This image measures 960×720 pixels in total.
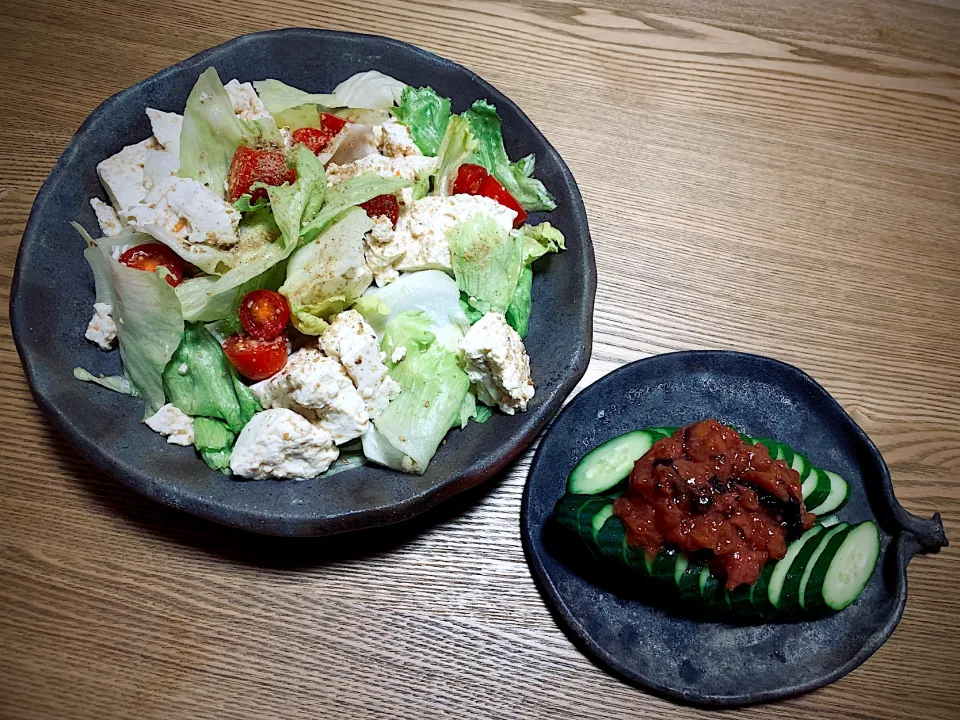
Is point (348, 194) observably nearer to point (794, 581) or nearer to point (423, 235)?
point (423, 235)

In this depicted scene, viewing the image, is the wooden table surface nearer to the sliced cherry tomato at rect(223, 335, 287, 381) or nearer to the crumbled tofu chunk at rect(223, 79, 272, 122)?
the sliced cherry tomato at rect(223, 335, 287, 381)

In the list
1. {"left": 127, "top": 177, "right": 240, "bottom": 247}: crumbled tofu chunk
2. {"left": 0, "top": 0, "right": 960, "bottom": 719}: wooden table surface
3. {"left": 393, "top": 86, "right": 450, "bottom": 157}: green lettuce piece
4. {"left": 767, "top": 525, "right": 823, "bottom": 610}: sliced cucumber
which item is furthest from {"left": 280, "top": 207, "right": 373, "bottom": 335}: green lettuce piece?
{"left": 767, "top": 525, "right": 823, "bottom": 610}: sliced cucumber

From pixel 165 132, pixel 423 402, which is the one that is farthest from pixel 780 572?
pixel 165 132

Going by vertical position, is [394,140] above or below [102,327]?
above

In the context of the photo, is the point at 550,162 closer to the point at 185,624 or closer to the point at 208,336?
the point at 208,336

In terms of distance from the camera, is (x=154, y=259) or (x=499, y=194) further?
(x=499, y=194)

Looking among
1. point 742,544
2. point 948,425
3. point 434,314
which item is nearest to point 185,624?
point 434,314

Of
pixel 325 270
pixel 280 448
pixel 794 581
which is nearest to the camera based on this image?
pixel 280 448
